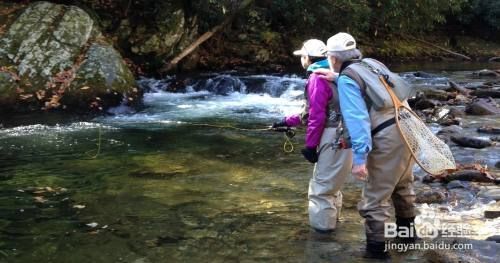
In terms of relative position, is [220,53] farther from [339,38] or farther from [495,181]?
[339,38]

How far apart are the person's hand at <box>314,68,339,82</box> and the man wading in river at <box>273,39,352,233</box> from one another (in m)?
0.05

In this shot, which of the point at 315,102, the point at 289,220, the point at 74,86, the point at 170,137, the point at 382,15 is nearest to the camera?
the point at 315,102

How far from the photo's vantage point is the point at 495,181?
6488 mm

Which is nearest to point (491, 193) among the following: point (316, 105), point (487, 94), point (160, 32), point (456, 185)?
point (456, 185)

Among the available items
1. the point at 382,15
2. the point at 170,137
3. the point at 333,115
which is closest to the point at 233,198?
the point at 333,115

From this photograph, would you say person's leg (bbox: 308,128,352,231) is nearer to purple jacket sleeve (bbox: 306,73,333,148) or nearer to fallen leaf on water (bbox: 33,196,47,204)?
purple jacket sleeve (bbox: 306,73,333,148)

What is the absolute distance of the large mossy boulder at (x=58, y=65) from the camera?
40.1 feet

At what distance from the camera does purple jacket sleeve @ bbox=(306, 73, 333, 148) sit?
15.2 feet

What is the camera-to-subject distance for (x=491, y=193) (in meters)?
5.99

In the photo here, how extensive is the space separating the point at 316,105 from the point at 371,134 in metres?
Result: 0.61

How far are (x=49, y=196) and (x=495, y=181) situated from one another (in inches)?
206

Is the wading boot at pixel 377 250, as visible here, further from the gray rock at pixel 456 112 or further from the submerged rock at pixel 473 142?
the gray rock at pixel 456 112

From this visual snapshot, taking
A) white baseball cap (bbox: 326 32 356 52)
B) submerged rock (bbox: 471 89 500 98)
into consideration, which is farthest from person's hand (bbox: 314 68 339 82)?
submerged rock (bbox: 471 89 500 98)

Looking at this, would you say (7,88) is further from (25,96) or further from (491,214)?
(491,214)
